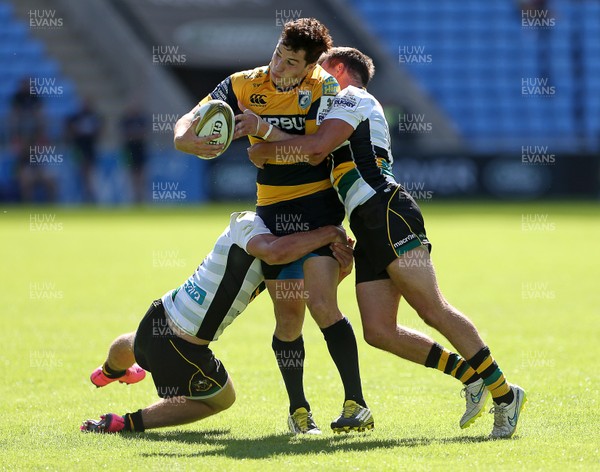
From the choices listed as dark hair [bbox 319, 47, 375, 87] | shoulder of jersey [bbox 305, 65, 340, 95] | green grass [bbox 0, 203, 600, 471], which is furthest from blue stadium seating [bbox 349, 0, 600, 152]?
shoulder of jersey [bbox 305, 65, 340, 95]

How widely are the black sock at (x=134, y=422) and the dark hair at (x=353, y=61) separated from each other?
2.35 meters

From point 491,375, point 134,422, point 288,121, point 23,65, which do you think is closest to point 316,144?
point 288,121

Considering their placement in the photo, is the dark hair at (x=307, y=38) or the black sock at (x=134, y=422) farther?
the black sock at (x=134, y=422)

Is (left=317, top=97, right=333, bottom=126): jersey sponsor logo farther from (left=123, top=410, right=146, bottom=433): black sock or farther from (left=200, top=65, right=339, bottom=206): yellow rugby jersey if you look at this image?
(left=123, top=410, right=146, bottom=433): black sock

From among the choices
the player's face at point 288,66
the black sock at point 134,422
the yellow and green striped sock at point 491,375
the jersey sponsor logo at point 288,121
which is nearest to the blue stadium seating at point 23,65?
the jersey sponsor logo at point 288,121

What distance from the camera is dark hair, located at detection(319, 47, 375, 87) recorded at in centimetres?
641

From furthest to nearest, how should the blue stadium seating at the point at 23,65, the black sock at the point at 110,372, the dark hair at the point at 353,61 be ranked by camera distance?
1. the blue stadium seating at the point at 23,65
2. the black sock at the point at 110,372
3. the dark hair at the point at 353,61

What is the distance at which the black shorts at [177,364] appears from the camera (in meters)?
6.05

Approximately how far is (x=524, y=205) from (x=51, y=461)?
20675 millimetres

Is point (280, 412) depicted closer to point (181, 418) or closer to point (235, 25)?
point (181, 418)

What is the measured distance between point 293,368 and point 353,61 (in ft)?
6.10

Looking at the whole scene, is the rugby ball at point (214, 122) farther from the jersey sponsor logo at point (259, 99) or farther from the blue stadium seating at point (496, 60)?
the blue stadium seating at point (496, 60)

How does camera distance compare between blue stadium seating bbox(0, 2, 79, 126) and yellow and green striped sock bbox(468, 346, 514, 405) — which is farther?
blue stadium seating bbox(0, 2, 79, 126)

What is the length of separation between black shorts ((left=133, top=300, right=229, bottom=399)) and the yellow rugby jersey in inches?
38.6
